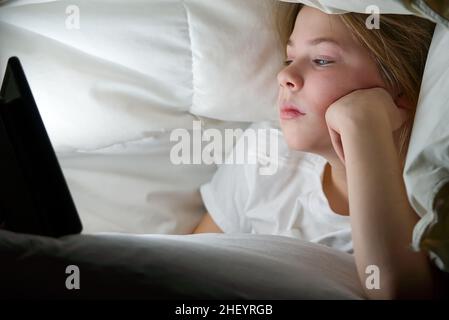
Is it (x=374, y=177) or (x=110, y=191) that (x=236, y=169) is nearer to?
(x=110, y=191)

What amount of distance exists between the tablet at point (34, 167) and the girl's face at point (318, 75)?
39 cm

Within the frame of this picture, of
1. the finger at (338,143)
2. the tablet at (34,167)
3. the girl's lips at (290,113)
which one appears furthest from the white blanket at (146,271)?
the girl's lips at (290,113)

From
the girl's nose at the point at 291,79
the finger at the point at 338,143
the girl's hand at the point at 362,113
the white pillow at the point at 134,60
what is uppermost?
the white pillow at the point at 134,60

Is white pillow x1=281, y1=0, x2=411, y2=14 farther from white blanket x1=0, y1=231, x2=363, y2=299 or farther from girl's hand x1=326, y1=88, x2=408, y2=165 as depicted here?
white blanket x1=0, y1=231, x2=363, y2=299

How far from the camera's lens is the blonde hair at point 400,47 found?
91cm

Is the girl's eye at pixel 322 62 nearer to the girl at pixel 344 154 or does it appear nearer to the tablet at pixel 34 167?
the girl at pixel 344 154

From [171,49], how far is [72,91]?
0.58 feet

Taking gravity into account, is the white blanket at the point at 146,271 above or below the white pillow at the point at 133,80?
below

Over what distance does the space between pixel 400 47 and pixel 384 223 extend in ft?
1.11

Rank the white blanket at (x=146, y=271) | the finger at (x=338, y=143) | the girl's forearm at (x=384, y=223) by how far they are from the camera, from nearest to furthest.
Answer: the white blanket at (x=146, y=271) < the girl's forearm at (x=384, y=223) < the finger at (x=338, y=143)

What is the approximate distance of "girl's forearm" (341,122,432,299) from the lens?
2.37 ft

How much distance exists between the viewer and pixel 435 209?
0.65 m

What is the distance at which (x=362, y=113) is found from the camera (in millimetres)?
821
